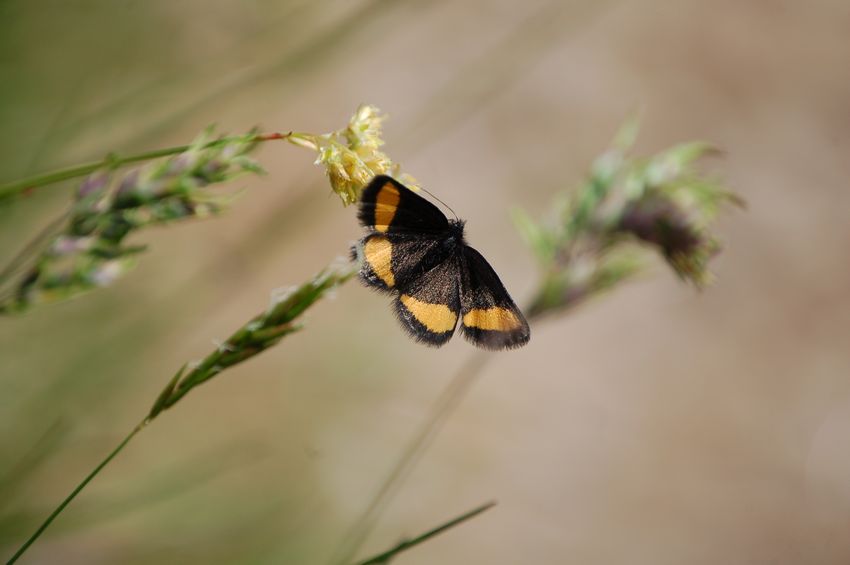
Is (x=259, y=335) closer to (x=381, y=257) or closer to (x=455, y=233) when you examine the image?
(x=381, y=257)

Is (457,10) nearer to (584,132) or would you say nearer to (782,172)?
(584,132)

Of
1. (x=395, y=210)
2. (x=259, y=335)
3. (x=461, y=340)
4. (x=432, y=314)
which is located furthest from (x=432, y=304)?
(x=461, y=340)

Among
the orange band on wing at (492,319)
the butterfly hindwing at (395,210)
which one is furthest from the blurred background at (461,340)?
the orange band on wing at (492,319)

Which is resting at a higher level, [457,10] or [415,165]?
[457,10]

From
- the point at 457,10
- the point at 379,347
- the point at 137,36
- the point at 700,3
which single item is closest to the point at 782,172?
the point at 700,3

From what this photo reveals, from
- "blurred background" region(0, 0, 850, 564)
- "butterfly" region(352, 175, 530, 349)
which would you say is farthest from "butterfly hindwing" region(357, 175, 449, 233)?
"blurred background" region(0, 0, 850, 564)

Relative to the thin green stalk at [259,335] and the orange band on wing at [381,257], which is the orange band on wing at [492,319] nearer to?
the orange band on wing at [381,257]

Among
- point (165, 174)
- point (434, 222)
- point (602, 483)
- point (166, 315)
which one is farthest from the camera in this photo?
point (602, 483)
